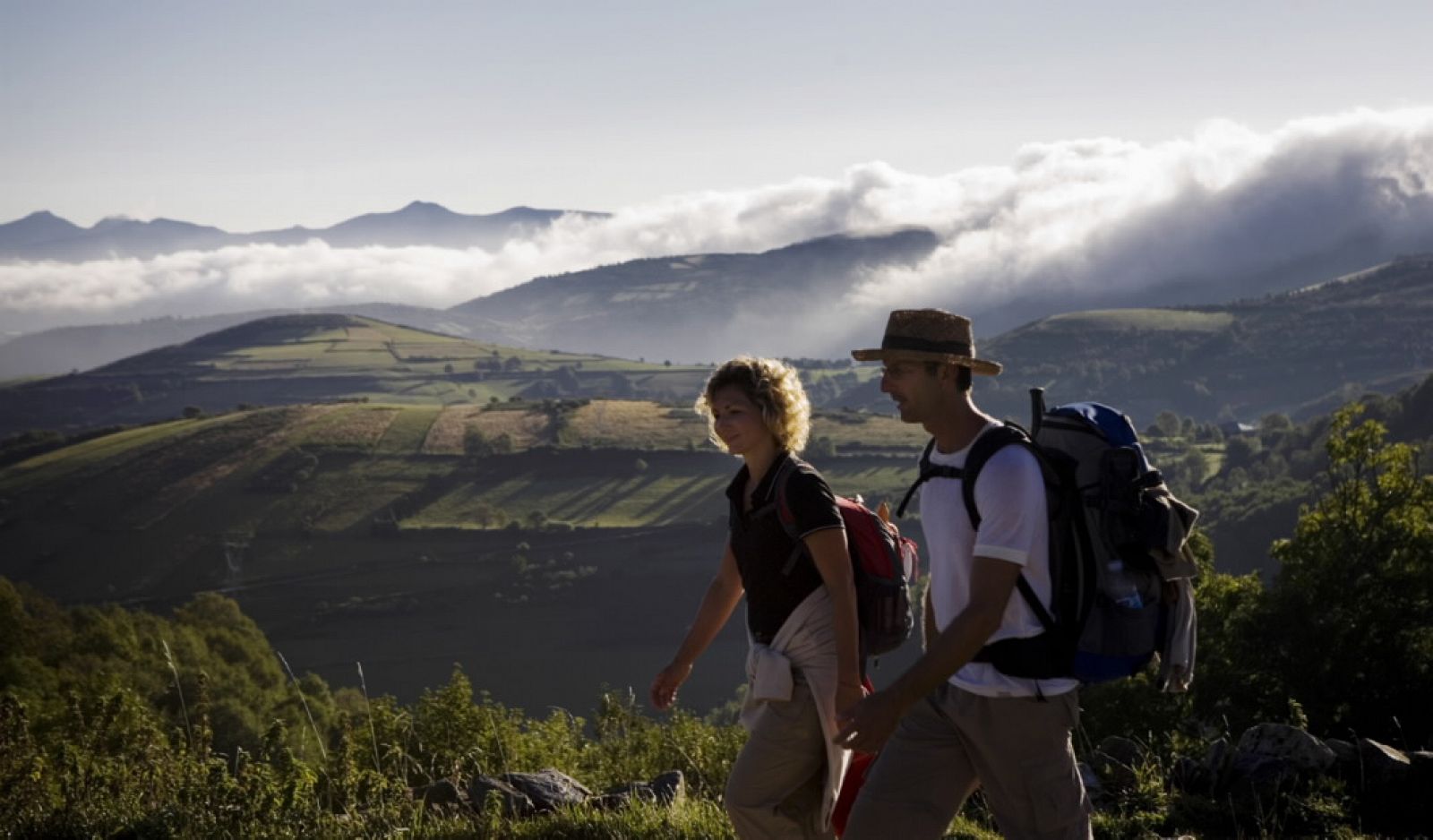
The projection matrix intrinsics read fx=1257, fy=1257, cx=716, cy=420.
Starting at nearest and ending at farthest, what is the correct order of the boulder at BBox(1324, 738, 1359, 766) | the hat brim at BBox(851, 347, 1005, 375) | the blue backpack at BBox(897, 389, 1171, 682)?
1. the blue backpack at BBox(897, 389, 1171, 682)
2. the hat brim at BBox(851, 347, 1005, 375)
3. the boulder at BBox(1324, 738, 1359, 766)

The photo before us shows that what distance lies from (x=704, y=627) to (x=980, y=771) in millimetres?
1390

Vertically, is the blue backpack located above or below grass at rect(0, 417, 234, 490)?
above

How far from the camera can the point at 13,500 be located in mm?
130375

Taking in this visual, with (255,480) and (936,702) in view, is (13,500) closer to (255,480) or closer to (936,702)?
(255,480)

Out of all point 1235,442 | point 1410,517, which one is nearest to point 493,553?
Answer: point 1235,442

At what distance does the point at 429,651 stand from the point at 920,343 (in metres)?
105

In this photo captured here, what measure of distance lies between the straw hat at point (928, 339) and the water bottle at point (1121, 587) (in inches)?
29.5

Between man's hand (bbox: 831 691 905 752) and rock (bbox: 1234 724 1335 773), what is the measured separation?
3371mm

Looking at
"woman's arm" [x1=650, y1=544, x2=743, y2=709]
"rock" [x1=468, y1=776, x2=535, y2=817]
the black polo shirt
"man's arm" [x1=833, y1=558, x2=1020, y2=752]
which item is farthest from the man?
"rock" [x1=468, y1=776, x2=535, y2=817]

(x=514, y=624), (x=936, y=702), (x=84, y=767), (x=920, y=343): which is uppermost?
(x=920, y=343)

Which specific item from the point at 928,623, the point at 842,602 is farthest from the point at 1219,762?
the point at 842,602

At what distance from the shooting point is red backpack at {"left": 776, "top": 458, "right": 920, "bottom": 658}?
446 cm

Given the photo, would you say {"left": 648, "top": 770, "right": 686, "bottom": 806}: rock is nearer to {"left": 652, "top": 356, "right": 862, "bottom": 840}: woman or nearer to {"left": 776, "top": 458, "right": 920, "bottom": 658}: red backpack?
{"left": 652, "top": 356, "right": 862, "bottom": 840}: woman

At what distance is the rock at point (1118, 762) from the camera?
6496 mm
